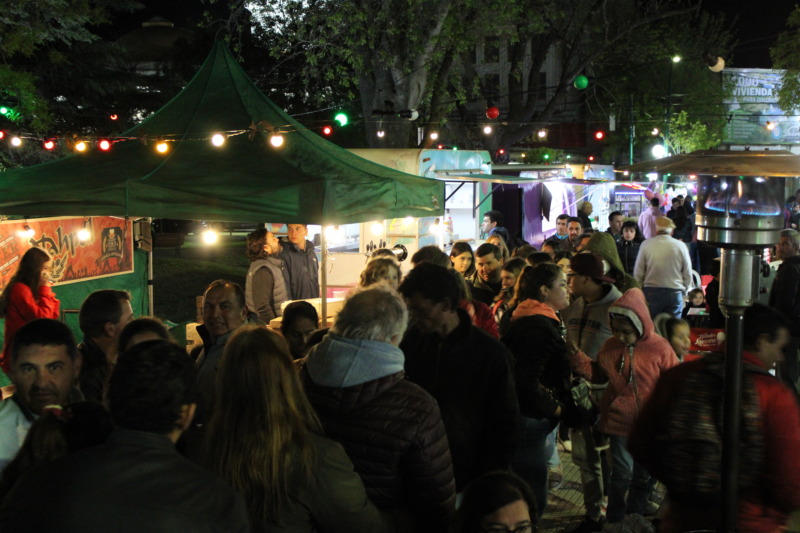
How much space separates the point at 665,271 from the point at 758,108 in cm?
3906

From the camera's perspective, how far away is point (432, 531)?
3221mm

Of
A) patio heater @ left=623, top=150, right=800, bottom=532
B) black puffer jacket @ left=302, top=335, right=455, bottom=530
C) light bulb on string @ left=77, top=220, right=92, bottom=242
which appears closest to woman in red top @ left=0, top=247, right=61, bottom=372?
light bulb on string @ left=77, top=220, right=92, bottom=242

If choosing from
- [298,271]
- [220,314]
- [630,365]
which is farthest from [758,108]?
[220,314]

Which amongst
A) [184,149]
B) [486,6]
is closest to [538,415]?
[184,149]

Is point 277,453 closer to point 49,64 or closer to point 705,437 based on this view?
point 705,437

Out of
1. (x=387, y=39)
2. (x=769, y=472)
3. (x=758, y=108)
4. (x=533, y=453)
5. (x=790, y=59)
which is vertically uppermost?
(x=790, y=59)

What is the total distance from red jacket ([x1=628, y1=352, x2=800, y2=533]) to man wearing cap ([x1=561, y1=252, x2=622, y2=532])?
2206 mm

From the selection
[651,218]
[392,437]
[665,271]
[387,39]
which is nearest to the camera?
[392,437]

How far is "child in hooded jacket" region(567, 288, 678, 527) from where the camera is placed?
5160mm

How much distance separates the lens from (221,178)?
6.90m

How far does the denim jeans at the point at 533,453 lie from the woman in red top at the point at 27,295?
5040mm

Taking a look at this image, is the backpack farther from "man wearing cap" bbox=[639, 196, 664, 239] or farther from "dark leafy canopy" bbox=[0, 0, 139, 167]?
"dark leafy canopy" bbox=[0, 0, 139, 167]

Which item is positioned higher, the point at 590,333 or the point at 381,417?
the point at 381,417

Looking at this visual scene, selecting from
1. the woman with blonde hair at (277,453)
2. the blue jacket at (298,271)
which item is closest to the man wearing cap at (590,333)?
the woman with blonde hair at (277,453)
